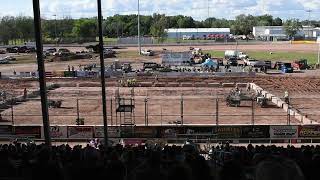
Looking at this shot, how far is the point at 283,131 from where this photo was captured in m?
26.6

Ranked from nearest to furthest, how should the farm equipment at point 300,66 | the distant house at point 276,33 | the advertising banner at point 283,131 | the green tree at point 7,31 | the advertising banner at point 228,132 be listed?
the advertising banner at point 283,131 < the advertising banner at point 228,132 < the farm equipment at point 300,66 < the green tree at point 7,31 < the distant house at point 276,33

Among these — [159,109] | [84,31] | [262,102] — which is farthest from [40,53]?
[84,31]

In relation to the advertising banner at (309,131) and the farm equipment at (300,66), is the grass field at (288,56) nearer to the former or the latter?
the farm equipment at (300,66)

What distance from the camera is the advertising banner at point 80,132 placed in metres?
27.4

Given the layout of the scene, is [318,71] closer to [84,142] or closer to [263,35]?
[84,142]

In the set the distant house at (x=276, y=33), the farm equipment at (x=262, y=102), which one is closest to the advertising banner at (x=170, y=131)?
the farm equipment at (x=262, y=102)

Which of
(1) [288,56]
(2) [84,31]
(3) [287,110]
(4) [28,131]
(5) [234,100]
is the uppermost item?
(2) [84,31]

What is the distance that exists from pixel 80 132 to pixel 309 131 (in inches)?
494

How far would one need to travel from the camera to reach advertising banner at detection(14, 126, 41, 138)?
2741 centimetres

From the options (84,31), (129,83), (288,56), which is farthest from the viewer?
(84,31)

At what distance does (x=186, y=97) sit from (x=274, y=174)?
41.5m

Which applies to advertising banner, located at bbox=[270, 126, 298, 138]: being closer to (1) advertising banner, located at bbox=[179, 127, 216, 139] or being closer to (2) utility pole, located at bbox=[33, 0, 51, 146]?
(1) advertising banner, located at bbox=[179, 127, 216, 139]

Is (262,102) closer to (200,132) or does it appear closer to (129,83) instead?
(200,132)

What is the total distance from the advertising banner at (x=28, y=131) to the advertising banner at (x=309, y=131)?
47.2 feet
